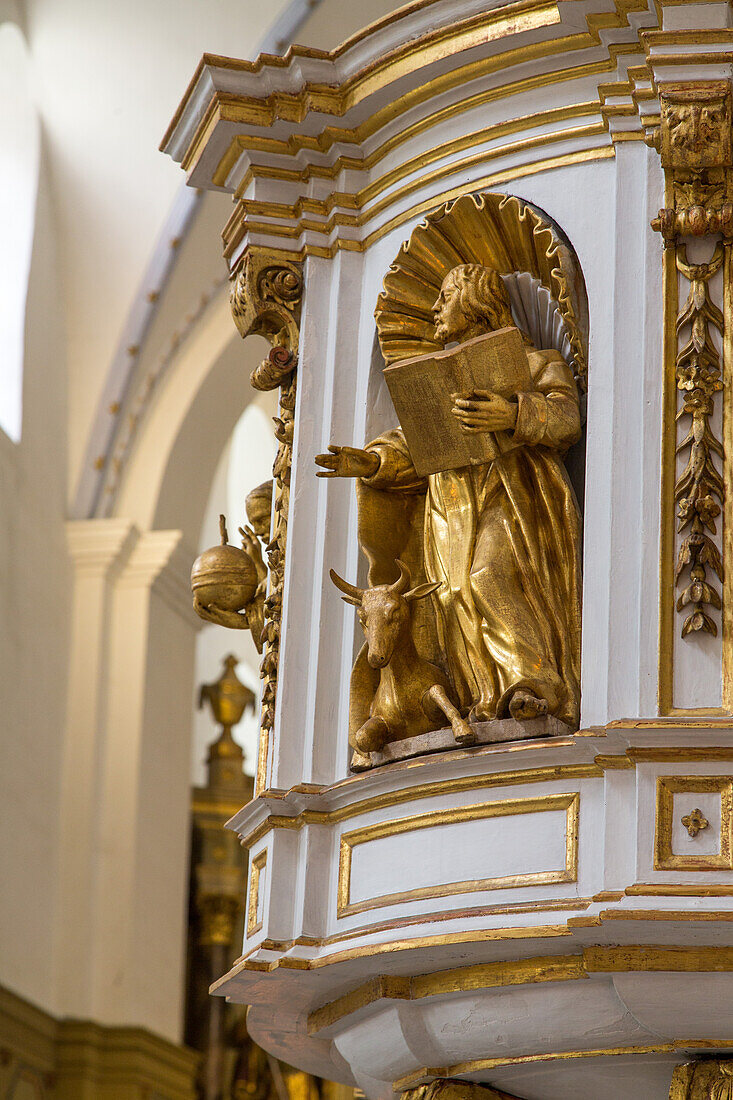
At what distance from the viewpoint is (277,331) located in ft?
21.4

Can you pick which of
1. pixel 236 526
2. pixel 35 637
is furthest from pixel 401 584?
pixel 236 526

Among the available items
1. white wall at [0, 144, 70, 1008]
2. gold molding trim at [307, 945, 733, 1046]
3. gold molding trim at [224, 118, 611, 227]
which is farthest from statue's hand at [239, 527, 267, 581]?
white wall at [0, 144, 70, 1008]

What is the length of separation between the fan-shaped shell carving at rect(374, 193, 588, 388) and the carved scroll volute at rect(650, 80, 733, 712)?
1.27 ft

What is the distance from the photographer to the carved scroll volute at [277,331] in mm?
6320

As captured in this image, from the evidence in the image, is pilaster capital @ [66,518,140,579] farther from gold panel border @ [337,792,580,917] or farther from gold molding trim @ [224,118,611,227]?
gold panel border @ [337,792,580,917]

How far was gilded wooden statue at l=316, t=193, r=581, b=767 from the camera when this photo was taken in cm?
547

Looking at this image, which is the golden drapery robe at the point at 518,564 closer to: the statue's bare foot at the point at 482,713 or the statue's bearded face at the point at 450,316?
the statue's bare foot at the point at 482,713

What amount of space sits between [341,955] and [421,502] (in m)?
1.47

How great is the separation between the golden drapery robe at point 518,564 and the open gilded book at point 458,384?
0.08 meters

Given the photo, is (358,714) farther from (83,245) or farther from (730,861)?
(83,245)

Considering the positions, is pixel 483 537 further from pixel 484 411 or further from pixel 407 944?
pixel 407 944

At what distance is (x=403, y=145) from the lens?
623 cm

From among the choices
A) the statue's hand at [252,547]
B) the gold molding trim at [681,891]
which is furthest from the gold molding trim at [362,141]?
the gold molding trim at [681,891]

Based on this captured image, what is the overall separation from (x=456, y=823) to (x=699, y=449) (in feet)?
3.97
